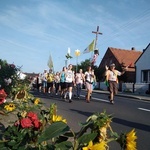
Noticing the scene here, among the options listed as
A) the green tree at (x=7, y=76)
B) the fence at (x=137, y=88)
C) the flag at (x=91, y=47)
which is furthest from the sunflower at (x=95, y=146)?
the flag at (x=91, y=47)

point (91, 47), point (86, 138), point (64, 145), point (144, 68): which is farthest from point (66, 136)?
point (144, 68)

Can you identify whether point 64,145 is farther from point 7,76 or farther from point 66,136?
point 7,76

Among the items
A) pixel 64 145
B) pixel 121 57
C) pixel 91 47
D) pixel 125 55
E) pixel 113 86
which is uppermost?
pixel 125 55

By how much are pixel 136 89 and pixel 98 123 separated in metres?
31.7

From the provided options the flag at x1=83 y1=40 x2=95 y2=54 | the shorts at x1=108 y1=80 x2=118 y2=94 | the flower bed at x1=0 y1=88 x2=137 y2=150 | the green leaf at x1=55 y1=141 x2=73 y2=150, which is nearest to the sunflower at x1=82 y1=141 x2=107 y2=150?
the flower bed at x1=0 y1=88 x2=137 y2=150

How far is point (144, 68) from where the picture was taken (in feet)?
127

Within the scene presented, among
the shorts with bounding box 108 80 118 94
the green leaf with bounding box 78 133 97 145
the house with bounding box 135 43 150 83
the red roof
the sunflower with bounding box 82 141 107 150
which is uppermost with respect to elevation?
the red roof

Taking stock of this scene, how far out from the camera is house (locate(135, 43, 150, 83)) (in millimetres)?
38344

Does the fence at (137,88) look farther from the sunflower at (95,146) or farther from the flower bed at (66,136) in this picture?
the sunflower at (95,146)

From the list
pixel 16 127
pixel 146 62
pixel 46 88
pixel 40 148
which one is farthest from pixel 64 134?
pixel 146 62

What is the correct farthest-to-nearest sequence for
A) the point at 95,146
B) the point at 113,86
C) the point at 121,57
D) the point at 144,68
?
1. the point at 121,57
2. the point at 144,68
3. the point at 113,86
4. the point at 95,146

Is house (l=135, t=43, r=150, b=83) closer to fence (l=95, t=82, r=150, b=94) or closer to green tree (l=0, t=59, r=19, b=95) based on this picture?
fence (l=95, t=82, r=150, b=94)

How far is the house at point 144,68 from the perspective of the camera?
126 ft

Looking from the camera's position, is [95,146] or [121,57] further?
[121,57]
